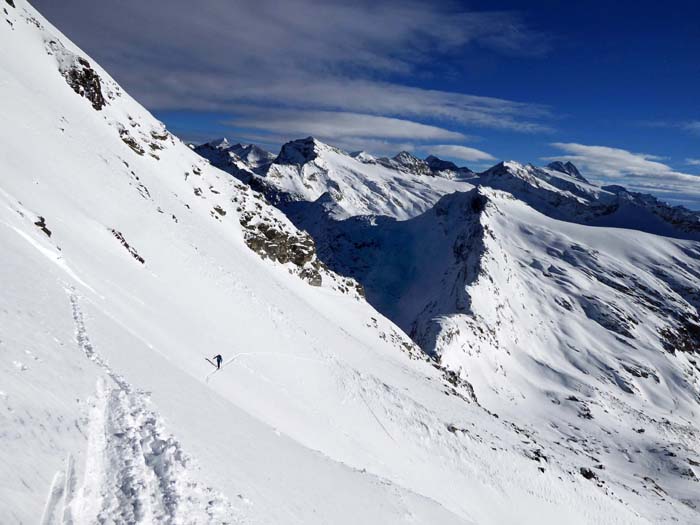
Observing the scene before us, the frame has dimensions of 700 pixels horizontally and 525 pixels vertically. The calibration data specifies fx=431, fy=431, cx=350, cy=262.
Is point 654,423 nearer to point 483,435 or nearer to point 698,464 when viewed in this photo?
point 698,464

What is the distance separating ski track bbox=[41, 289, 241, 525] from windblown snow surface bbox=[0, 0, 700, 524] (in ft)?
0.13

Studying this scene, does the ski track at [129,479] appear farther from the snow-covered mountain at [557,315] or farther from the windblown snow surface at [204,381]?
the snow-covered mountain at [557,315]

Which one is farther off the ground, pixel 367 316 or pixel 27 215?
pixel 367 316

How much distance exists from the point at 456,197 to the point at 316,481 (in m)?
160

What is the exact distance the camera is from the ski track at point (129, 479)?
692 cm

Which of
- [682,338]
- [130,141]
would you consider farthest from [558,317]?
[130,141]

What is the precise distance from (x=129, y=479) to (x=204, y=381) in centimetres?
929

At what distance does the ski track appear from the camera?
692 cm

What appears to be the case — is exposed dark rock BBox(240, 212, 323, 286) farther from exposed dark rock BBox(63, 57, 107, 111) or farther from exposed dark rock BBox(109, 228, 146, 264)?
exposed dark rock BBox(109, 228, 146, 264)

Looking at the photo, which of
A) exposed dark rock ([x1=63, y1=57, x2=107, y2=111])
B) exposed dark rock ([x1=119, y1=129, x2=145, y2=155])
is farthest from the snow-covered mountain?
exposed dark rock ([x1=63, y1=57, x2=107, y2=111])

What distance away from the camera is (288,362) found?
94.5ft

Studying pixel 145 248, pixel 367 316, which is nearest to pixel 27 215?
pixel 145 248

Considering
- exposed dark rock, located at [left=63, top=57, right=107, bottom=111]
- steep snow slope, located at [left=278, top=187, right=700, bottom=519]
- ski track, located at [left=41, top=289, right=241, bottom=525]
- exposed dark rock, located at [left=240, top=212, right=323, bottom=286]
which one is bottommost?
ski track, located at [left=41, top=289, right=241, bottom=525]

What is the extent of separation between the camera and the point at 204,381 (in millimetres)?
17188
